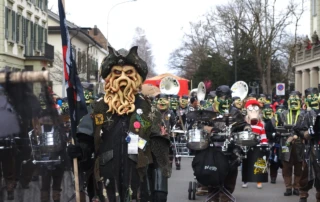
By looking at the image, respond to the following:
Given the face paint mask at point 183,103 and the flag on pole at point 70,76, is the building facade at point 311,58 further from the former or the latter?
the flag on pole at point 70,76

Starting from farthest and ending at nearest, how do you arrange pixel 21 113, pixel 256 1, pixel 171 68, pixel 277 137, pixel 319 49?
pixel 171 68
pixel 256 1
pixel 319 49
pixel 277 137
pixel 21 113

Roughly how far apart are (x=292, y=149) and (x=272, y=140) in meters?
2.04

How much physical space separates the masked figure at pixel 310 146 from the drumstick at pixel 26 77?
543 cm

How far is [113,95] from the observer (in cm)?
621

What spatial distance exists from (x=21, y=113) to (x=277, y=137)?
9.37m

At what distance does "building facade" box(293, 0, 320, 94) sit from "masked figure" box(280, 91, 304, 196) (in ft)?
119

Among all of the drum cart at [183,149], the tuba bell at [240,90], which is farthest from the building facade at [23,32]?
the drum cart at [183,149]

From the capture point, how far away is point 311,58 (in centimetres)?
5150

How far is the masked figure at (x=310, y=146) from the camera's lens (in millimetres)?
9711

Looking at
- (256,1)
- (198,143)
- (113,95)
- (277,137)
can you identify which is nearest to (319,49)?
(256,1)

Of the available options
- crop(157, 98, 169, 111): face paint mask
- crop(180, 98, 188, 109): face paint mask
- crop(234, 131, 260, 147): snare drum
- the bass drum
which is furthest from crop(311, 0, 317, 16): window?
crop(234, 131, 260, 147): snare drum

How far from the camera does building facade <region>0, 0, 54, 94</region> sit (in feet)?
113

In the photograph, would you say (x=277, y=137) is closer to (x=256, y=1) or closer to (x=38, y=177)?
(x=38, y=177)

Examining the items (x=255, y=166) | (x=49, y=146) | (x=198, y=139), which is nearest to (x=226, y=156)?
(x=198, y=139)
